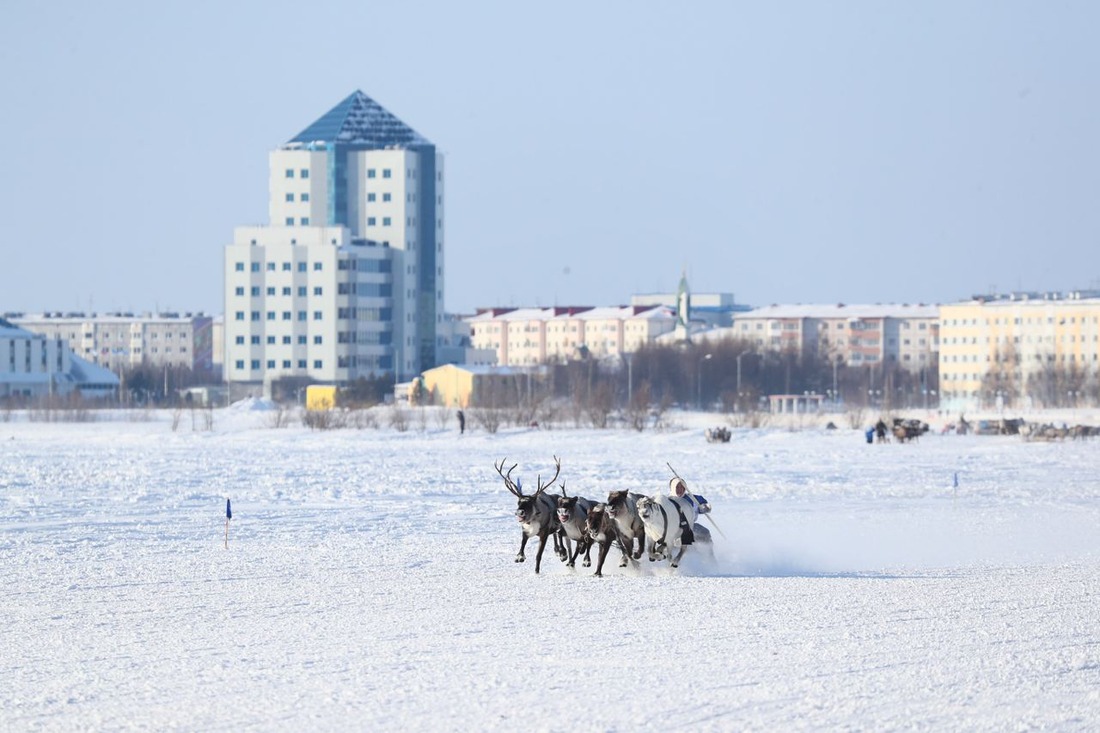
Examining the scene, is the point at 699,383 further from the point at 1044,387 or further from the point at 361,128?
the point at 361,128

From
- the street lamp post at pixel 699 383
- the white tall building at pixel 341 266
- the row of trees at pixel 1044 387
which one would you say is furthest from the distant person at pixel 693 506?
the white tall building at pixel 341 266

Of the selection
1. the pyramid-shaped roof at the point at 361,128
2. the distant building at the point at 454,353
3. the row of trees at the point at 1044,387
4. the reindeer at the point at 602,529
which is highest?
the pyramid-shaped roof at the point at 361,128

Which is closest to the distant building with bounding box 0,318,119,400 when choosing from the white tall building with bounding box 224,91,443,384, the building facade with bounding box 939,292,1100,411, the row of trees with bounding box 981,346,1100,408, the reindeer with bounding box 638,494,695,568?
the white tall building with bounding box 224,91,443,384

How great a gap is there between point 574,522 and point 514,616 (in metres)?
3.61

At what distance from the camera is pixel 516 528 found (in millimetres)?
26328

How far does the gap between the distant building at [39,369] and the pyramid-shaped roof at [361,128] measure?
2647cm

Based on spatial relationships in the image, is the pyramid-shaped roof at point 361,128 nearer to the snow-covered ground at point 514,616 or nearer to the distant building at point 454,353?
the distant building at point 454,353

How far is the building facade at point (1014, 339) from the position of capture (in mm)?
154875

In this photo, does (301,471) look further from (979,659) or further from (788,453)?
(979,659)

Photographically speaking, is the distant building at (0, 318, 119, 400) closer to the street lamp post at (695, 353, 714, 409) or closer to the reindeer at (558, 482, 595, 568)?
the street lamp post at (695, 353, 714, 409)

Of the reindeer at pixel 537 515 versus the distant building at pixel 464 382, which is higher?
the distant building at pixel 464 382

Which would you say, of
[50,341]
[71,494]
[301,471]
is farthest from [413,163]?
[71,494]

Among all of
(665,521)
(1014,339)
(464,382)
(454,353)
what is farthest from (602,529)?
(1014,339)

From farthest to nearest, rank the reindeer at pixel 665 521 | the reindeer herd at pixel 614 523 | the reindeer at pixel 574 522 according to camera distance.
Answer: the reindeer at pixel 574 522, the reindeer herd at pixel 614 523, the reindeer at pixel 665 521
